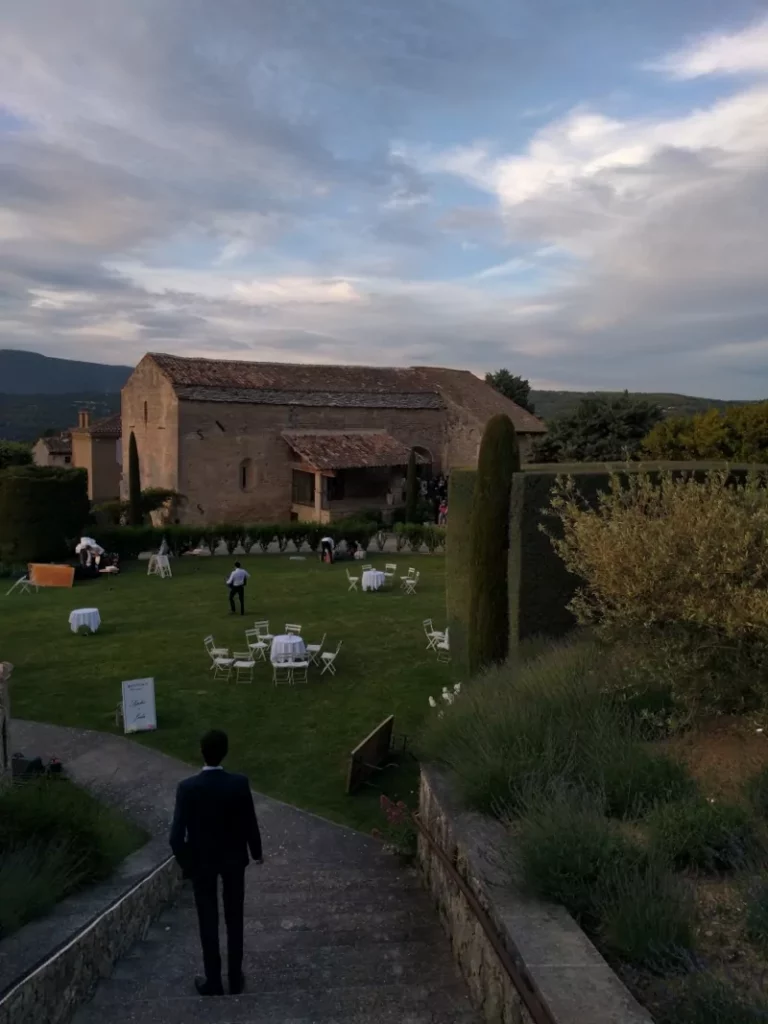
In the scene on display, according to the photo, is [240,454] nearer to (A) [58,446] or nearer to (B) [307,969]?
(A) [58,446]

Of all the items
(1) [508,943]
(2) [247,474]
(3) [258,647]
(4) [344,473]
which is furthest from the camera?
(4) [344,473]

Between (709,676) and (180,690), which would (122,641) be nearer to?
(180,690)

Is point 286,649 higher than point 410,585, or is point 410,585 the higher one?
point 286,649

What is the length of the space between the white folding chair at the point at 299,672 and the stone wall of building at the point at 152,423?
20981 millimetres

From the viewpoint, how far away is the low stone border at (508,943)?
339 cm

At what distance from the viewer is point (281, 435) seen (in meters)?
35.5

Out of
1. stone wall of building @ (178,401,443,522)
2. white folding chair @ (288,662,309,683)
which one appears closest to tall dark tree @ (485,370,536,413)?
stone wall of building @ (178,401,443,522)

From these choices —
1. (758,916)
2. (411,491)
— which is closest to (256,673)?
(758,916)

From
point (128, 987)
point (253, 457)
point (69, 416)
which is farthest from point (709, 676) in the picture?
point (69, 416)

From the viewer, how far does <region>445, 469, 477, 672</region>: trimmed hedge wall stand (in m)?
12.8

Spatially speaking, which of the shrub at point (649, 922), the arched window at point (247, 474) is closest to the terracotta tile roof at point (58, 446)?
the arched window at point (247, 474)

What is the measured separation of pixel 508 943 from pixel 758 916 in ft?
4.22

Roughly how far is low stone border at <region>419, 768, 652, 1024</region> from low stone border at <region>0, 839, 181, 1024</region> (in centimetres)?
227

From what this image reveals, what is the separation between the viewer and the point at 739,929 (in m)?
4.11
